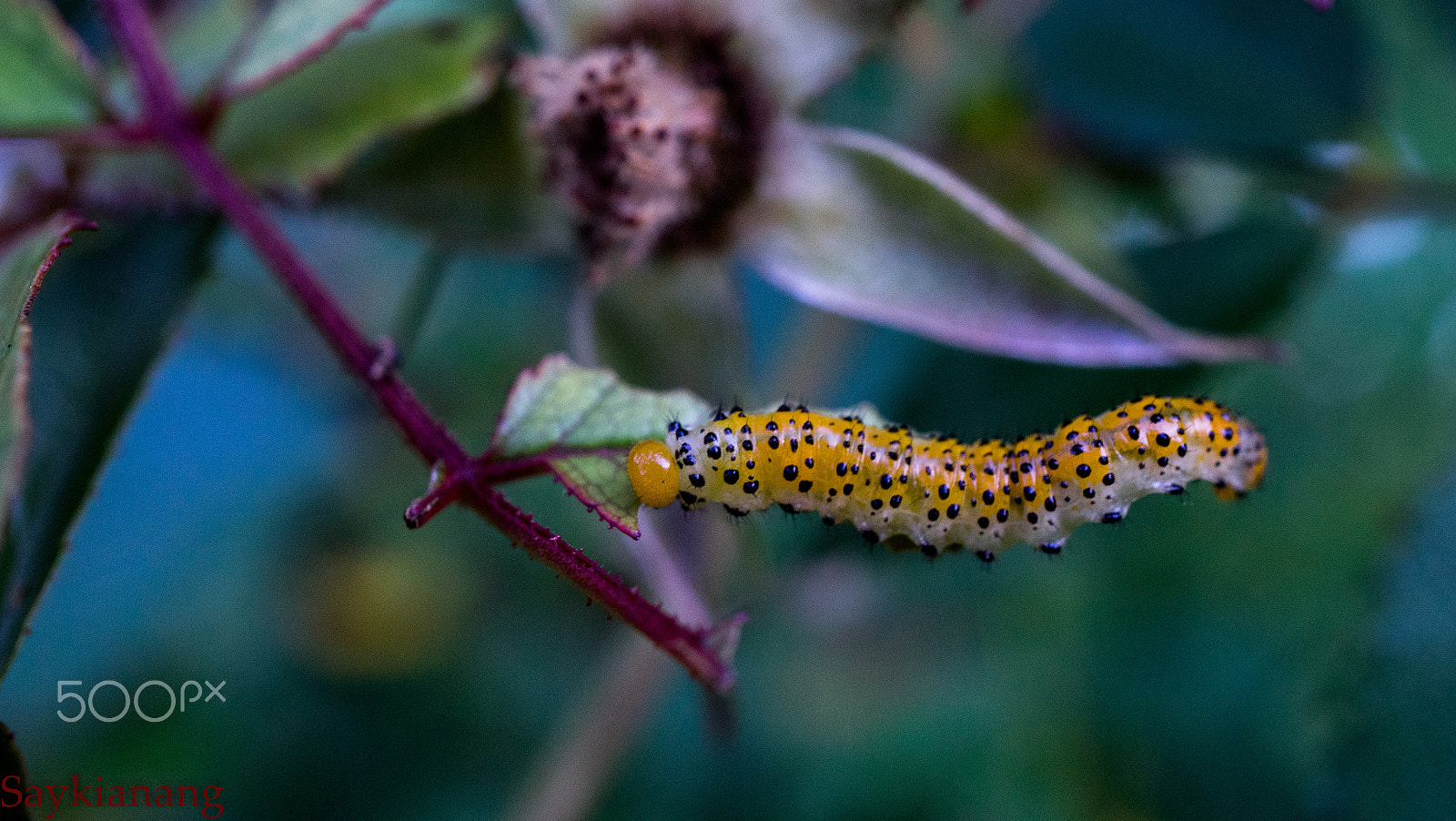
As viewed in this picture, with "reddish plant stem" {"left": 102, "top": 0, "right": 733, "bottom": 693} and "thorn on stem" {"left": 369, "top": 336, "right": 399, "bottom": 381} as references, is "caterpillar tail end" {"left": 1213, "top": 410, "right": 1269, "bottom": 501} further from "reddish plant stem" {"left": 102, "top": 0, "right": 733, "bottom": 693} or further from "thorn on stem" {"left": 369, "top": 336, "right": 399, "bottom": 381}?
"thorn on stem" {"left": 369, "top": 336, "right": 399, "bottom": 381}

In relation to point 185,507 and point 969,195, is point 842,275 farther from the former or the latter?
point 185,507

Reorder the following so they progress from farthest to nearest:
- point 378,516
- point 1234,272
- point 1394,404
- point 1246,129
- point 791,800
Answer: point 378,516
point 791,800
point 1394,404
point 1246,129
point 1234,272

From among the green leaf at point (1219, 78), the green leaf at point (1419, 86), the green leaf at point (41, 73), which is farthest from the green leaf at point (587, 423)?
the green leaf at point (1419, 86)

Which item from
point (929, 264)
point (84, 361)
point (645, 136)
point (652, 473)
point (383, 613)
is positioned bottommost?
point (383, 613)

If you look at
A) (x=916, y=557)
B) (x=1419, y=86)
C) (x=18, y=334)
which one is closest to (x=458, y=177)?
(x=18, y=334)

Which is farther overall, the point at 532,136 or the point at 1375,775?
the point at 532,136

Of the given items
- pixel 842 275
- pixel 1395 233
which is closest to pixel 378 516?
pixel 842 275

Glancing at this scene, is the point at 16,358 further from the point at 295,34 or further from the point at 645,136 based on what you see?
the point at 645,136
